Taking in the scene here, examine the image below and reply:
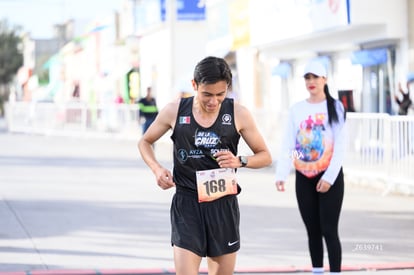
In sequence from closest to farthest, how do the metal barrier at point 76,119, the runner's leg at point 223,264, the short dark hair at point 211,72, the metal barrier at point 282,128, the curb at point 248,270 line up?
1. the short dark hair at point 211,72
2. the runner's leg at point 223,264
3. the curb at point 248,270
4. the metal barrier at point 282,128
5. the metal barrier at point 76,119

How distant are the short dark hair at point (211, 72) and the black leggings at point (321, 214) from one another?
2.15 meters

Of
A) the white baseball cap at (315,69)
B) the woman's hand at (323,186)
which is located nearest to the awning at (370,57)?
the white baseball cap at (315,69)

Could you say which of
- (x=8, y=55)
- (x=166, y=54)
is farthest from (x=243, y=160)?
(x=8, y=55)

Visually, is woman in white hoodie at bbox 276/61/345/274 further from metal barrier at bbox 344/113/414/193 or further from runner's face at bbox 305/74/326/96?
metal barrier at bbox 344/113/414/193

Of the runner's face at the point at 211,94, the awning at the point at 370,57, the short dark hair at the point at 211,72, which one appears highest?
the awning at the point at 370,57

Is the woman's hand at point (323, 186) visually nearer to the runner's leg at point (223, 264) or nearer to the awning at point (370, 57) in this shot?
the runner's leg at point (223, 264)

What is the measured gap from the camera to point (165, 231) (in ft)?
37.9

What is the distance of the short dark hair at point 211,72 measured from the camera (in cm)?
566

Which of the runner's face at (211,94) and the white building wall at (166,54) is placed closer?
the runner's face at (211,94)

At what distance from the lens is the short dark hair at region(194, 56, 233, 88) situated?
18.6 ft

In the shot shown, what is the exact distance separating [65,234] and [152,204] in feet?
10.3

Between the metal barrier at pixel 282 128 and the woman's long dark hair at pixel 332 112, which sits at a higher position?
the woman's long dark hair at pixel 332 112

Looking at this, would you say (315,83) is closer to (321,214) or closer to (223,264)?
(321,214)

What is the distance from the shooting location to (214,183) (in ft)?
19.1
